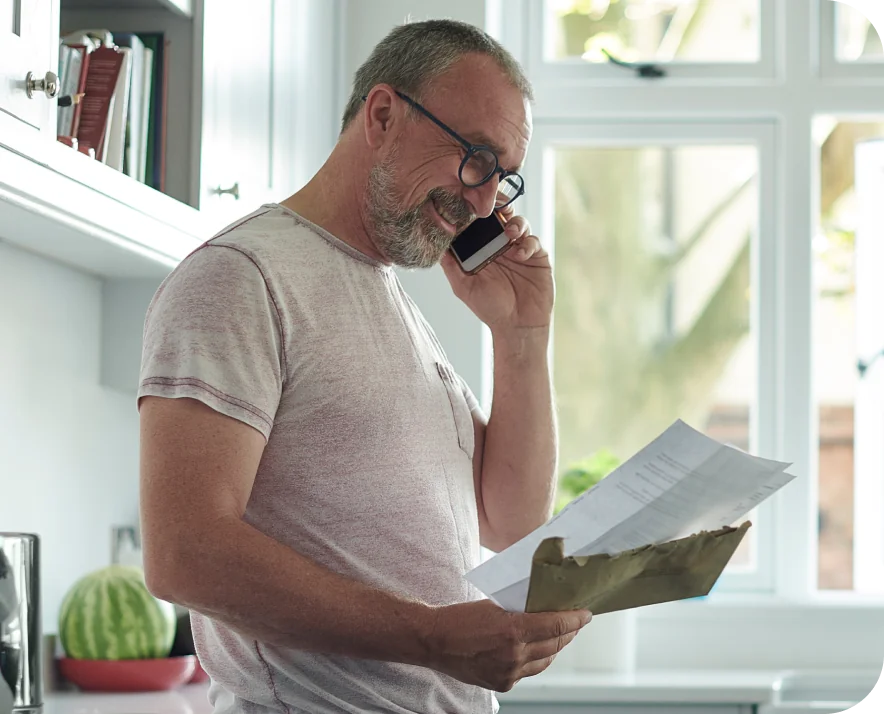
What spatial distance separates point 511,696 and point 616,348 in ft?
3.06

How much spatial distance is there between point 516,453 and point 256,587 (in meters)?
0.55

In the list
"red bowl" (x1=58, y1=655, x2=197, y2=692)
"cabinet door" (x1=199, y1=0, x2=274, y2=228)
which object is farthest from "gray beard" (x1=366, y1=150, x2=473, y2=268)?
"red bowl" (x1=58, y1=655, x2=197, y2=692)

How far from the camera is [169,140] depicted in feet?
5.80

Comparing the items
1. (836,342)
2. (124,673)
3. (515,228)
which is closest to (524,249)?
(515,228)

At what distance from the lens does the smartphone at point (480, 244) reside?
1557 mm

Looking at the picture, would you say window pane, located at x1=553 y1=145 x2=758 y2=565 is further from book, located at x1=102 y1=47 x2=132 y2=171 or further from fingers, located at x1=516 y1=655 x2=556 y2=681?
fingers, located at x1=516 y1=655 x2=556 y2=681

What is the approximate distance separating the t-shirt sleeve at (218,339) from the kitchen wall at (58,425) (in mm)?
823

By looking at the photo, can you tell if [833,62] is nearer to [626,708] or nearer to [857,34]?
[857,34]

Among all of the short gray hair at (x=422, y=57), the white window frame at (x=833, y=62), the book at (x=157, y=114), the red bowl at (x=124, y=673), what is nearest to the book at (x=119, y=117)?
the book at (x=157, y=114)

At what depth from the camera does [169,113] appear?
5.78 ft

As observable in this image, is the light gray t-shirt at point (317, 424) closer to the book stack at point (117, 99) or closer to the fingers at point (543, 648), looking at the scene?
the fingers at point (543, 648)

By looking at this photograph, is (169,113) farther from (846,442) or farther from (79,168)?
(846,442)

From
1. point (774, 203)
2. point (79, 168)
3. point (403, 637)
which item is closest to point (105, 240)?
point (79, 168)

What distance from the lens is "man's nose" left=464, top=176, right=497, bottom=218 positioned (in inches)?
52.0
